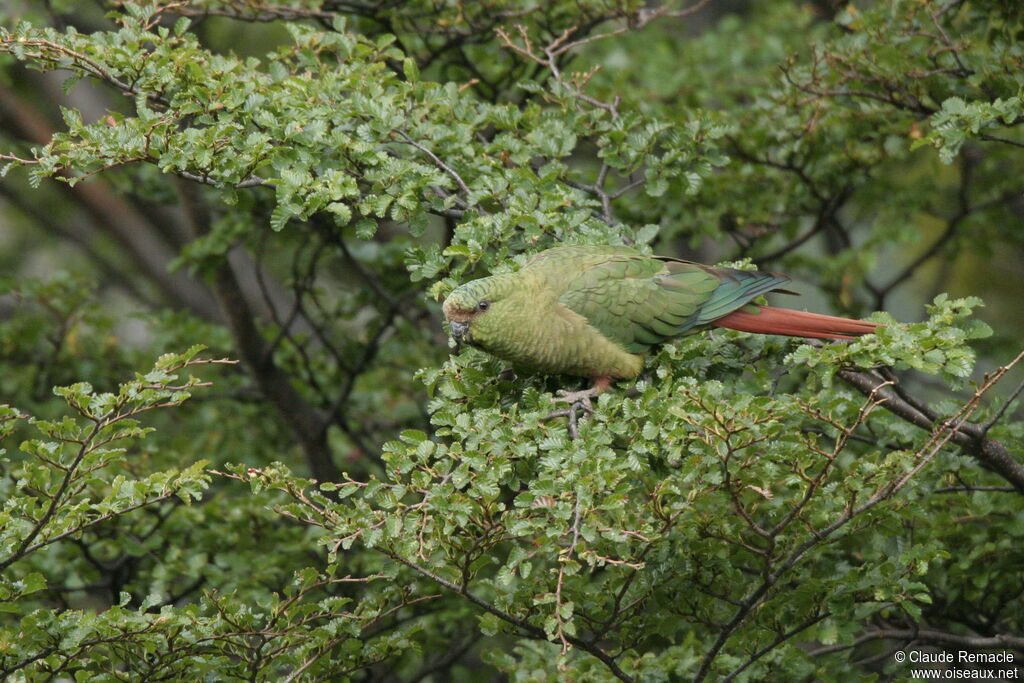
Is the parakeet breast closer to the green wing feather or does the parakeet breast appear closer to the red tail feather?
the green wing feather

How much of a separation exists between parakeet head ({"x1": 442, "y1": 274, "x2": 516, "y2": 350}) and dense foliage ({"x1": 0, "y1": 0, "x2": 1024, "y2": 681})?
177 millimetres

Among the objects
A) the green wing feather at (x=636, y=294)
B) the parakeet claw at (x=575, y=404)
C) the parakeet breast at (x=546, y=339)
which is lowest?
the parakeet claw at (x=575, y=404)

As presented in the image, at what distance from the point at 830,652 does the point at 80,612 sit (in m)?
3.06

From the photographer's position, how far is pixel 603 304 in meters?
4.24

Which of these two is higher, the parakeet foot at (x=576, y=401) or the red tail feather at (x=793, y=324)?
the red tail feather at (x=793, y=324)

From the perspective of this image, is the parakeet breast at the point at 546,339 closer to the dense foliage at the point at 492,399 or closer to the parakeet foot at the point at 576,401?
the parakeet foot at the point at 576,401

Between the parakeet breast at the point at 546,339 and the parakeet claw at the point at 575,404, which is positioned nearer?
the parakeet claw at the point at 575,404

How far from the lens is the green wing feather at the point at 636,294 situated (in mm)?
4211

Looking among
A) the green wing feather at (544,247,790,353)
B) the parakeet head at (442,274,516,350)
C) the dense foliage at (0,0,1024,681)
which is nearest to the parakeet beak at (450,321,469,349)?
the parakeet head at (442,274,516,350)

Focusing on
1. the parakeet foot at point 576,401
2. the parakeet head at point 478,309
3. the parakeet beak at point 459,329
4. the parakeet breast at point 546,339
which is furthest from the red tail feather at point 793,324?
the parakeet beak at point 459,329

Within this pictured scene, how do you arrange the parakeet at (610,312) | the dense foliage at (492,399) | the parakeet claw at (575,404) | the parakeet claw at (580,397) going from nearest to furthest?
1. the dense foliage at (492,399)
2. the parakeet claw at (575,404)
3. the parakeet claw at (580,397)
4. the parakeet at (610,312)

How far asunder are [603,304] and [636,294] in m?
0.15

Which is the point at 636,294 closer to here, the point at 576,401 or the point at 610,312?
the point at 610,312

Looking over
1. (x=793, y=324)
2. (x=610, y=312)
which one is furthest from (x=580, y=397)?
(x=793, y=324)
